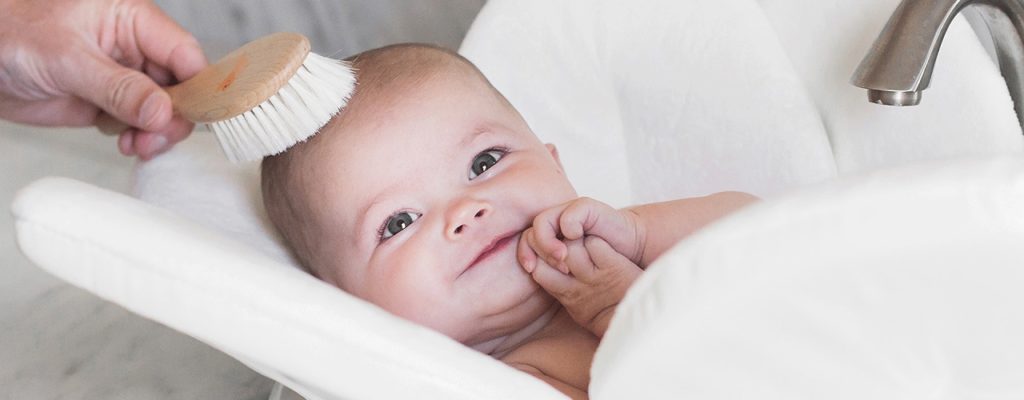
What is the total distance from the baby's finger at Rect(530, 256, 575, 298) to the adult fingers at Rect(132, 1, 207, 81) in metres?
0.38

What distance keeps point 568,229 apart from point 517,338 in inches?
6.2

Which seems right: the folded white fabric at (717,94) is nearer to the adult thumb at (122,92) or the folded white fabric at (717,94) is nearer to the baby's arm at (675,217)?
the baby's arm at (675,217)

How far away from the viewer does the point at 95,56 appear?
1011mm

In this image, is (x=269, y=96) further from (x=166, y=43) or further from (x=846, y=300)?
(x=846, y=300)

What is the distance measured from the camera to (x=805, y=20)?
3.22ft

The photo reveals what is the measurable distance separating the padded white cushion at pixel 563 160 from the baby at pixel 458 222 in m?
0.09

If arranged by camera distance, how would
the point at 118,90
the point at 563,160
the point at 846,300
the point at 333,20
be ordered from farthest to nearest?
the point at 333,20 → the point at 563,160 → the point at 118,90 → the point at 846,300

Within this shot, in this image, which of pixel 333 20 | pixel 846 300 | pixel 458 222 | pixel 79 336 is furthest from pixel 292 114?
pixel 333 20

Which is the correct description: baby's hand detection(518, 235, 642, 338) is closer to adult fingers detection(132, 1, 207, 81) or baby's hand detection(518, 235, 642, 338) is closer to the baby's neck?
the baby's neck

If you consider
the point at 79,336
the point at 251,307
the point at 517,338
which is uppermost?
the point at 251,307

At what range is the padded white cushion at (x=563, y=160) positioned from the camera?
583mm

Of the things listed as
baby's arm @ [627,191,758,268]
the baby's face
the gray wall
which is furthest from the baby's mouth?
the gray wall

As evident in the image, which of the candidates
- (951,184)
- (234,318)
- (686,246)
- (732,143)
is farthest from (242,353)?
(732,143)

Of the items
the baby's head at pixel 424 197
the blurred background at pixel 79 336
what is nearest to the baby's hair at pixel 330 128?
the baby's head at pixel 424 197
